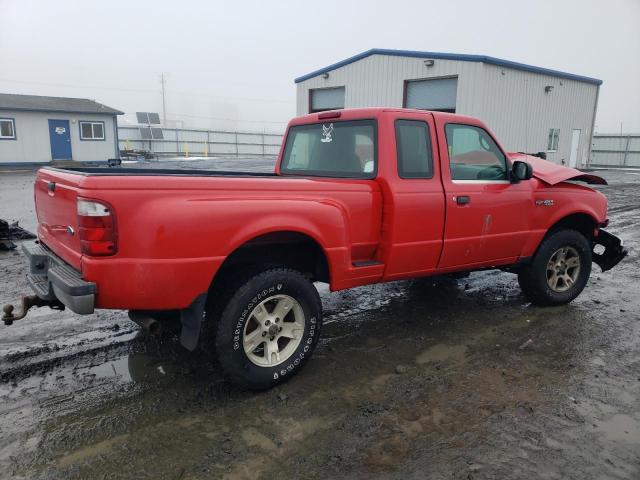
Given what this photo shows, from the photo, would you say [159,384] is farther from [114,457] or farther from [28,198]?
[28,198]

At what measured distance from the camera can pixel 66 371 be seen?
3705 mm

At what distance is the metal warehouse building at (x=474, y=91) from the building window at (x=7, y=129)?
1416cm

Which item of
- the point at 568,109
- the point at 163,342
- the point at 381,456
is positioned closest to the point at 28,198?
the point at 163,342

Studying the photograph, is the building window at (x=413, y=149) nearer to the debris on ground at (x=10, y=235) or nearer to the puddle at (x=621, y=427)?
the puddle at (x=621, y=427)

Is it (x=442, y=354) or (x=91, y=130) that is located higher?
(x=91, y=130)

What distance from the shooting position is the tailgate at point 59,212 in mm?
2992

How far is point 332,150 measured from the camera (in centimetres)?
449

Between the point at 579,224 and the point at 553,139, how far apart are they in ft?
70.0

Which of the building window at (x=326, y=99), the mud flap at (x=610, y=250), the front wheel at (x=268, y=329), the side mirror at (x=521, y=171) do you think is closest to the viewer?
the front wheel at (x=268, y=329)

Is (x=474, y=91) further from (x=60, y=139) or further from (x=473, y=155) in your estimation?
(x=60, y=139)

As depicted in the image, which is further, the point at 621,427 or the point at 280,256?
the point at 280,256

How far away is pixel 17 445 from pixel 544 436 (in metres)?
3.11

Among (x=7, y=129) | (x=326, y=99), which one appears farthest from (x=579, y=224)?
(x=7, y=129)

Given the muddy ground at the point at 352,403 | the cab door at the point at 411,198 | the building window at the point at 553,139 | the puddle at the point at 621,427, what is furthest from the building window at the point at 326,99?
the puddle at the point at 621,427
